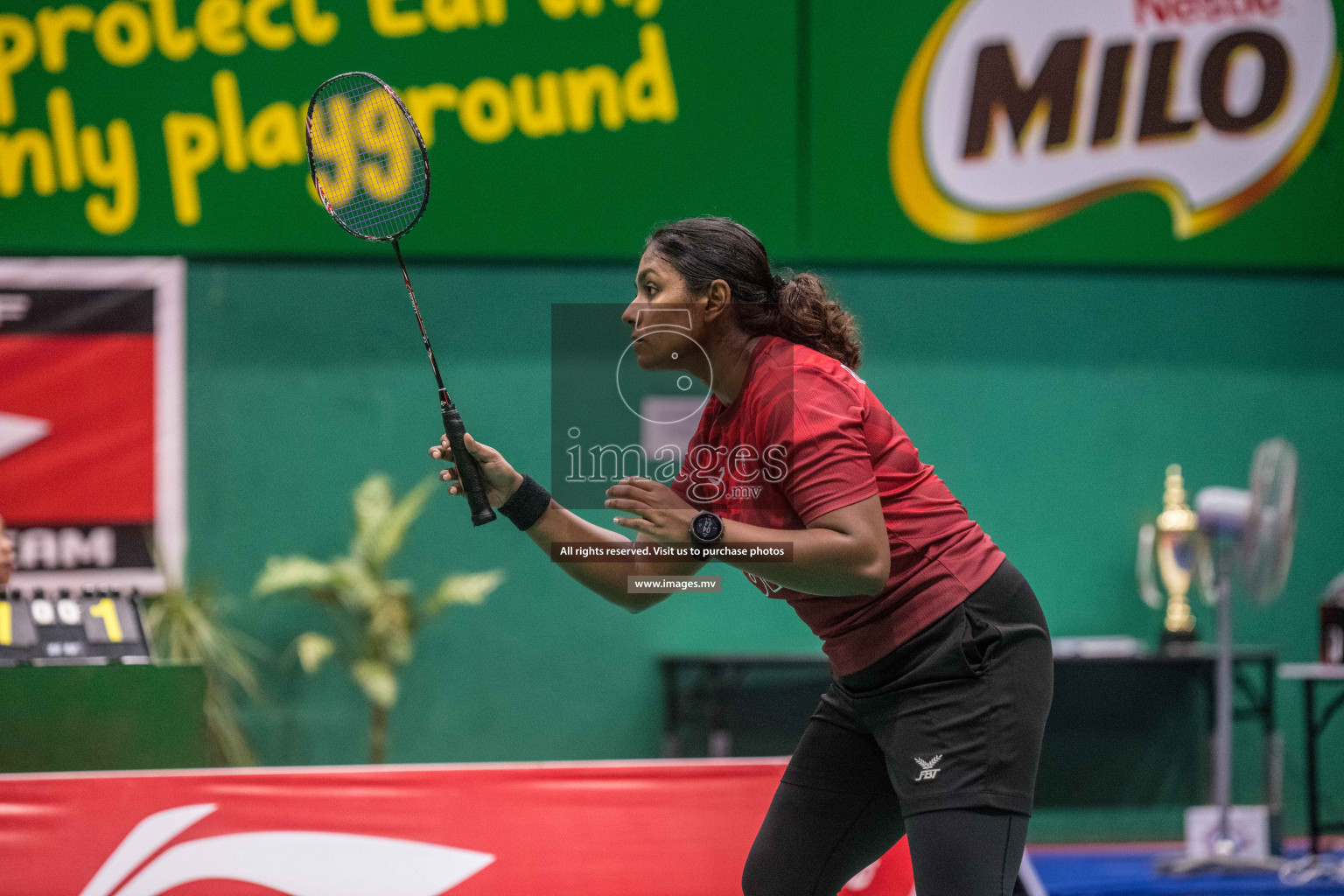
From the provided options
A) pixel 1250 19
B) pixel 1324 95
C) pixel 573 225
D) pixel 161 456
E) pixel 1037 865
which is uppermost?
pixel 1250 19

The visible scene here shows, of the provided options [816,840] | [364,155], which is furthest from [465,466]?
[364,155]

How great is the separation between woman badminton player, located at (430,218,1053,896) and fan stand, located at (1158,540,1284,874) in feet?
10.6

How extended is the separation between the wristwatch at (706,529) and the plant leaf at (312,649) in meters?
3.80

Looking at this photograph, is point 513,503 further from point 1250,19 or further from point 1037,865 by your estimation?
point 1250,19

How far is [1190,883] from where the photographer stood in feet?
15.6

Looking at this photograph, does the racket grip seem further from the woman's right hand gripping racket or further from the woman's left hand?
the woman's right hand gripping racket

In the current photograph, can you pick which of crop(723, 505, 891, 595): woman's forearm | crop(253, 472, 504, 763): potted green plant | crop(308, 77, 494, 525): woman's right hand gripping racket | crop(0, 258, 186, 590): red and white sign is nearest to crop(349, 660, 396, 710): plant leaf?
crop(253, 472, 504, 763): potted green plant

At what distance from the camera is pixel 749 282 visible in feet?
7.04

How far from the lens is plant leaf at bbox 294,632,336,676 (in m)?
5.31

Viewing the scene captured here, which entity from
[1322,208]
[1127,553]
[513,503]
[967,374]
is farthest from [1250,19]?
[513,503]

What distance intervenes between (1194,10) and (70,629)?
565cm

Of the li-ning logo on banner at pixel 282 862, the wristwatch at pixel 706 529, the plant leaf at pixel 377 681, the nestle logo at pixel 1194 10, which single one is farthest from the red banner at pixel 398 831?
the nestle logo at pixel 1194 10

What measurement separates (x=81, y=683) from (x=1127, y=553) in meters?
4.74

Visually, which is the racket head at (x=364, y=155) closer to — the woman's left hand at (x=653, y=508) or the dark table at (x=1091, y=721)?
the woman's left hand at (x=653, y=508)
